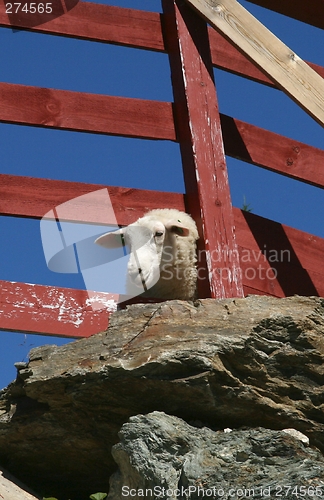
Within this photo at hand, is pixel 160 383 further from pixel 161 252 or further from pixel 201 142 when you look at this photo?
pixel 161 252

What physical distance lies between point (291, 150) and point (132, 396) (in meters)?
2.91

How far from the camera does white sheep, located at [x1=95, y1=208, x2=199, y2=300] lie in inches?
210

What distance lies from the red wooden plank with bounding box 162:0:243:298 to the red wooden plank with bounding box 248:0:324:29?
2.05ft

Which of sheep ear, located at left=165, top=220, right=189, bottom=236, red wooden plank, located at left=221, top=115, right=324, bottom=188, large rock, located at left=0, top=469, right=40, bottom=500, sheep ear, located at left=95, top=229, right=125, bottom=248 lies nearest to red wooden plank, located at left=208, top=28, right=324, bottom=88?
red wooden plank, located at left=221, top=115, right=324, bottom=188

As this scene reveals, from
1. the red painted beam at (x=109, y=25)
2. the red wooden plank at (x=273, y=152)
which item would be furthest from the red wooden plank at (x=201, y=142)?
the red wooden plank at (x=273, y=152)

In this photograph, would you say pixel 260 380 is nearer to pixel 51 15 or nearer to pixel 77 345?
pixel 77 345

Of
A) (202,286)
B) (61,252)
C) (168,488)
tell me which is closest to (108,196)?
(61,252)

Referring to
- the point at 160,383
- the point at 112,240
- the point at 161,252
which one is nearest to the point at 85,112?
the point at 112,240

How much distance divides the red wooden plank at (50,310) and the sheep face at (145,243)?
0.71 metres

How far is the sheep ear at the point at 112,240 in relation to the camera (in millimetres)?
5422

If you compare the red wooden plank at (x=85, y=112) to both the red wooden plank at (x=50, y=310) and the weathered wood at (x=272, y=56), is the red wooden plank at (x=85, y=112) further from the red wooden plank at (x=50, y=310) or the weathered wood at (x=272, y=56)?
the red wooden plank at (x=50, y=310)

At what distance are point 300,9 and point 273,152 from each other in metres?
1.10

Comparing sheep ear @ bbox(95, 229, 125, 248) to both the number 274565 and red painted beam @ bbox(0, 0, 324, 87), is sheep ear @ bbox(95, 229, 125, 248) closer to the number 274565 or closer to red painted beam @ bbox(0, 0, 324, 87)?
red painted beam @ bbox(0, 0, 324, 87)

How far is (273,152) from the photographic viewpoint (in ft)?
18.5
